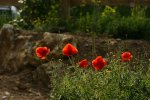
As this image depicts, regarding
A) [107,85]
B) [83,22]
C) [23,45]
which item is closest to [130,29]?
[83,22]

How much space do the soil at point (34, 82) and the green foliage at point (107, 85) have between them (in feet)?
6.19

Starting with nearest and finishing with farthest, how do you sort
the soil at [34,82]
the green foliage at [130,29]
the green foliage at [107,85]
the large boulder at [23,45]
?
the green foliage at [107,85] < the soil at [34,82] < the large boulder at [23,45] < the green foliage at [130,29]

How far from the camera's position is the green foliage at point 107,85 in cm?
431

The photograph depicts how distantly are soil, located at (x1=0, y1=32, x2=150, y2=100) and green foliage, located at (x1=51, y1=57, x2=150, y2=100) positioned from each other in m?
1.89

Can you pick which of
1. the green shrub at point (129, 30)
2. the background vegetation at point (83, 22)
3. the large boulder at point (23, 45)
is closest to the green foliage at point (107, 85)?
the large boulder at point (23, 45)

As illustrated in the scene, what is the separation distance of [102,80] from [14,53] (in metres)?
4.13

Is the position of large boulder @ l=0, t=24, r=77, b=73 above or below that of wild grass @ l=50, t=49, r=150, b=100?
below

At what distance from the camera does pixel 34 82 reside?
24.6ft

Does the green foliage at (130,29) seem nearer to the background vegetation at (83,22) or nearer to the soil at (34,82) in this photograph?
the background vegetation at (83,22)

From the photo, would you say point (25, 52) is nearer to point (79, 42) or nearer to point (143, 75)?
point (79, 42)

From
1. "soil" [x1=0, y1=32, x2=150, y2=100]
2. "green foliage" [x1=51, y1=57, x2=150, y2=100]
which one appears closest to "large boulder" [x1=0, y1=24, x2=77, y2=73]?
"soil" [x1=0, y1=32, x2=150, y2=100]

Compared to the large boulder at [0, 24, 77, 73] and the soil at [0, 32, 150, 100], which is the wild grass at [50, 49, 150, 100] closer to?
the soil at [0, 32, 150, 100]

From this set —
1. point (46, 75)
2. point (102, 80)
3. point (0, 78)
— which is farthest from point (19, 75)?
point (102, 80)

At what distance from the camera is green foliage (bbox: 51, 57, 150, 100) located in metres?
4.31
